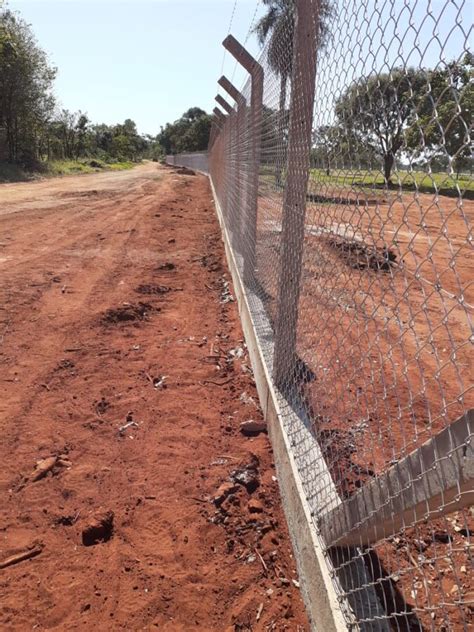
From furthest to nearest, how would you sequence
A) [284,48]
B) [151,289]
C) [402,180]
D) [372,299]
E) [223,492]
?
[151,289] < [284,48] < [223,492] < [372,299] < [402,180]

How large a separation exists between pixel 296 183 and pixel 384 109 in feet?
4.31

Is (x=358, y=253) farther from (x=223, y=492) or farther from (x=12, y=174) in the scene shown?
(x=12, y=174)

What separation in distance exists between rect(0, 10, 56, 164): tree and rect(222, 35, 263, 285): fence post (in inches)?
1123

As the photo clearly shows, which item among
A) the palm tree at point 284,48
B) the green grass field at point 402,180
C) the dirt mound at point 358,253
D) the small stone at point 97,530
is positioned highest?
the palm tree at point 284,48

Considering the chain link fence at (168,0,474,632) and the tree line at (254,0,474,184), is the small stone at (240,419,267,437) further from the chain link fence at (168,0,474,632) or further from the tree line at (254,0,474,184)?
the tree line at (254,0,474,184)

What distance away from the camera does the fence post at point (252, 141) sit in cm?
452

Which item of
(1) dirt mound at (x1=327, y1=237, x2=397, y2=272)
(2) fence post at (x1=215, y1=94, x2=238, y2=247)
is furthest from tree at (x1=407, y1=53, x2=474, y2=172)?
(2) fence post at (x1=215, y1=94, x2=238, y2=247)

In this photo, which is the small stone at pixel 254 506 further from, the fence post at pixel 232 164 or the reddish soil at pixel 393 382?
the fence post at pixel 232 164

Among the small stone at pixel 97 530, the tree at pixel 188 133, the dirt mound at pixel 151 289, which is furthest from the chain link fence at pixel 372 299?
the tree at pixel 188 133

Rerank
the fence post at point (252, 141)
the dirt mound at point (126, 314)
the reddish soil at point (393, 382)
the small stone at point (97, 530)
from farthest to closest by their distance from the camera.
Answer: the dirt mound at point (126, 314) < the fence post at point (252, 141) < the small stone at point (97, 530) < the reddish soil at point (393, 382)

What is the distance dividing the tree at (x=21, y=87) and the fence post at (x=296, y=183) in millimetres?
30943

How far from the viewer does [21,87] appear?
102 feet

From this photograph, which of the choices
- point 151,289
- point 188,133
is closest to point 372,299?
point 151,289

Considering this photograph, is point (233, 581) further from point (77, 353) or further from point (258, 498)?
point (77, 353)
